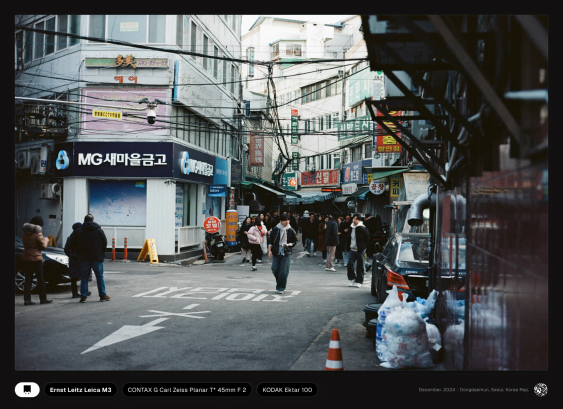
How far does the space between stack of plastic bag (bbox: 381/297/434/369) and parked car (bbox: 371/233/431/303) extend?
2.59 metres

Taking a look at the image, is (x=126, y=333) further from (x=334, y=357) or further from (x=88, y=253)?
(x=334, y=357)

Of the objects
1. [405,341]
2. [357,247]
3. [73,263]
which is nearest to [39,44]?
[73,263]

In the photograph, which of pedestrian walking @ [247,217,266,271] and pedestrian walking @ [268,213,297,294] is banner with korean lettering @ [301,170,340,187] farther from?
pedestrian walking @ [268,213,297,294]

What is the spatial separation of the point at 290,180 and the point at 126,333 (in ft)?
126

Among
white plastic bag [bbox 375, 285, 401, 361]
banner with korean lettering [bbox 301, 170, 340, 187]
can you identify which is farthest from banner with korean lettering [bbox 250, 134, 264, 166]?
white plastic bag [bbox 375, 285, 401, 361]

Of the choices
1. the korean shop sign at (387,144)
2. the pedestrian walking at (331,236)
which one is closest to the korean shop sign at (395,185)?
the korean shop sign at (387,144)

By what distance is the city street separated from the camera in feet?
20.3

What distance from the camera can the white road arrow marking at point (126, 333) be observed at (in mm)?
Answer: 6964

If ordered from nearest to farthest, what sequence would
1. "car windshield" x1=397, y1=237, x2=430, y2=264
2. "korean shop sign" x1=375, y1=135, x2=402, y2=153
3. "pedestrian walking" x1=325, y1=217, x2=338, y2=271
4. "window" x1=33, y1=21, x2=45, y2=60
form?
"car windshield" x1=397, y1=237, x2=430, y2=264
"pedestrian walking" x1=325, y1=217, x2=338, y2=271
"window" x1=33, y1=21, x2=45, y2=60
"korean shop sign" x1=375, y1=135, x2=402, y2=153

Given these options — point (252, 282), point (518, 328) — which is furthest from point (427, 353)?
point (252, 282)
